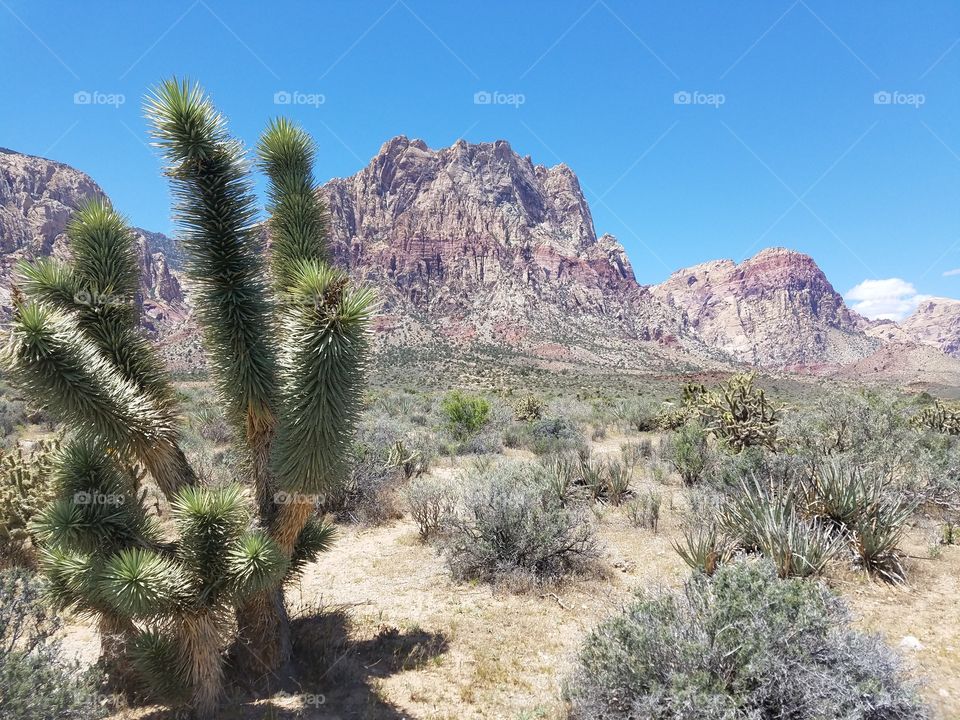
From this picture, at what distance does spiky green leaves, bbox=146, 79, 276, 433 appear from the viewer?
12.7 ft

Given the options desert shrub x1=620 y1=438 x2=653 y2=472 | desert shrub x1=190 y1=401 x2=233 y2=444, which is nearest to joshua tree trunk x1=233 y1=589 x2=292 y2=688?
desert shrub x1=620 y1=438 x2=653 y2=472

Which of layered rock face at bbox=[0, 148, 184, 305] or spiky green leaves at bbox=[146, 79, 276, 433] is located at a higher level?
layered rock face at bbox=[0, 148, 184, 305]

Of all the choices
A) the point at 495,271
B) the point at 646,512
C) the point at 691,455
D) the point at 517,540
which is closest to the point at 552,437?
the point at 691,455

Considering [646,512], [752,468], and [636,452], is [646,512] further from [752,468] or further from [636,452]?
[636,452]

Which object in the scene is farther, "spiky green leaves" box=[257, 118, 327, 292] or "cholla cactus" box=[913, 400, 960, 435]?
"cholla cactus" box=[913, 400, 960, 435]

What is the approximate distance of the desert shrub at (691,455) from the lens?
1031 centimetres

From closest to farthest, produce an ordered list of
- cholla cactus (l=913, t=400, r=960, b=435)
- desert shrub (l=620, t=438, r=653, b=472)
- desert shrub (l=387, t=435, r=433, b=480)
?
desert shrub (l=387, t=435, r=433, b=480)
desert shrub (l=620, t=438, r=653, b=472)
cholla cactus (l=913, t=400, r=960, b=435)

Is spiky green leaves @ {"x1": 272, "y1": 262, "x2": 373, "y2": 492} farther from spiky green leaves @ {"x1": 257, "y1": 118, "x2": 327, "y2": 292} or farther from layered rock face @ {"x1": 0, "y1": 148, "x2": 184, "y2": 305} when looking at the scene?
layered rock face @ {"x1": 0, "y1": 148, "x2": 184, "y2": 305}

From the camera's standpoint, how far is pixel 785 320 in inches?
6708

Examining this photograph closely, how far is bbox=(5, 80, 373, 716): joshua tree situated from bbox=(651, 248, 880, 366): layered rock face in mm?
162794

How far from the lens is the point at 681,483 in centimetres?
1049

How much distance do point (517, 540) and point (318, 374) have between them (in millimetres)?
3861

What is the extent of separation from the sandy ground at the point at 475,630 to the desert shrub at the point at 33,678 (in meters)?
0.92

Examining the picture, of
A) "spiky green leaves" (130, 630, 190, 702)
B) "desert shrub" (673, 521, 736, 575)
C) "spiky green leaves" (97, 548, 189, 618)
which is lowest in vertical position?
"spiky green leaves" (130, 630, 190, 702)
